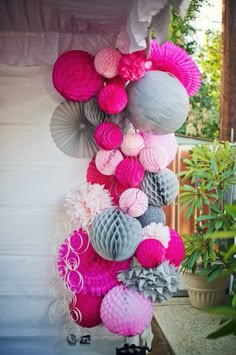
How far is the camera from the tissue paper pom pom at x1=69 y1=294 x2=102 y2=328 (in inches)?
113

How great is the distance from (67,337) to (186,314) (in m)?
1.56

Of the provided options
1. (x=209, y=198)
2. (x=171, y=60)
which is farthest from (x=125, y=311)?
(x=209, y=198)

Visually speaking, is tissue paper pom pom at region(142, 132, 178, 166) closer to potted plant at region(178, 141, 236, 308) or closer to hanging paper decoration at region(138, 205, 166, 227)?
hanging paper decoration at region(138, 205, 166, 227)

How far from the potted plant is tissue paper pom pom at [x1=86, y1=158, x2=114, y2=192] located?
1.30m

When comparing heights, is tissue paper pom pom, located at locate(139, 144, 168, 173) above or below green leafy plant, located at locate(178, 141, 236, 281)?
above

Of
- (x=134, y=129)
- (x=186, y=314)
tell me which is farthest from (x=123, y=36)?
(x=186, y=314)

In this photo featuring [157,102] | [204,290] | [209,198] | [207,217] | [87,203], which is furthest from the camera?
[209,198]

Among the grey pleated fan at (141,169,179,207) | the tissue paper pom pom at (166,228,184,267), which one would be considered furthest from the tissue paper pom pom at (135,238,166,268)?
the grey pleated fan at (141,169,179,207)

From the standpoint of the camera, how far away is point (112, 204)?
2924 millimetres

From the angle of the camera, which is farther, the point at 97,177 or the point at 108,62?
the point at 97,177

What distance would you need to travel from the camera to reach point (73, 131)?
303cm

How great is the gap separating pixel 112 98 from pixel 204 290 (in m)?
2.42

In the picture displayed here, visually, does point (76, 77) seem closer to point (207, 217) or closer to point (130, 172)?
point (130, 172)

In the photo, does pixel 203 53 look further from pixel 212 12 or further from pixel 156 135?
pixel 156 135
